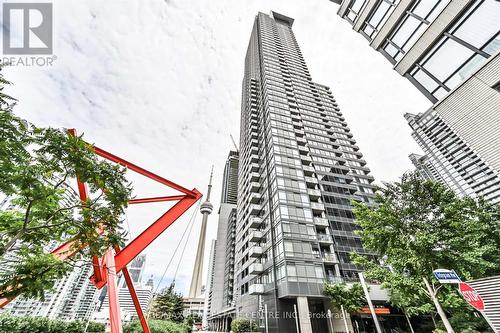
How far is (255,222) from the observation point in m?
37.9

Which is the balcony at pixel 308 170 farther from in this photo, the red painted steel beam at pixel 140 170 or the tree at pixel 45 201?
the tree at pixel 45 201

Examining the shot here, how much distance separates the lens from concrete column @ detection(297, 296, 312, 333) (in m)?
22.8

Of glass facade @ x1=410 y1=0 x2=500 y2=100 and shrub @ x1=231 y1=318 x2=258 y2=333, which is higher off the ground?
glass facade @ x1=410 y1=0 x2=500 y2=100

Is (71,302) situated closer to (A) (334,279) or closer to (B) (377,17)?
(A) (334,279)

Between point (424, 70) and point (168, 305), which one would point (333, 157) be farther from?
point (168, 305)

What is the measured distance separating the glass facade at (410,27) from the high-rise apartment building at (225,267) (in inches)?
1976

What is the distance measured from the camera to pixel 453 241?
12.8m

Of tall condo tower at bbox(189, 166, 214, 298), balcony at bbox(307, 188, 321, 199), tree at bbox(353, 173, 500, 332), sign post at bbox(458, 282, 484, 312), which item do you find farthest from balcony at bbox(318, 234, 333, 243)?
tall condo tower at bbox(189, 166, 214, 298)

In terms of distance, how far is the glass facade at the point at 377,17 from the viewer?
11.7m

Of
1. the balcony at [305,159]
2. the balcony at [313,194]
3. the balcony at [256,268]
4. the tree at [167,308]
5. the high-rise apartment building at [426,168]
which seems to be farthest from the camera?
the high-rise apartment building at [426,168]

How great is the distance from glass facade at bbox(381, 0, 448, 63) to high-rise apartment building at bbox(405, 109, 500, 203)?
75.9 metres

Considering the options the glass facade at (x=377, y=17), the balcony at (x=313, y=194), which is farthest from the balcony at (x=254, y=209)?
the glass facade at (x=377, y=17)

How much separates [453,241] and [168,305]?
1689 inches

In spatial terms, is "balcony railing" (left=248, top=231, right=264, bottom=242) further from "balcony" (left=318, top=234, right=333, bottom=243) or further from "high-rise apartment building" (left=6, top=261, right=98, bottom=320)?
"high-rise apartment building" (left=6, top=261, right=98, bottom=320)
